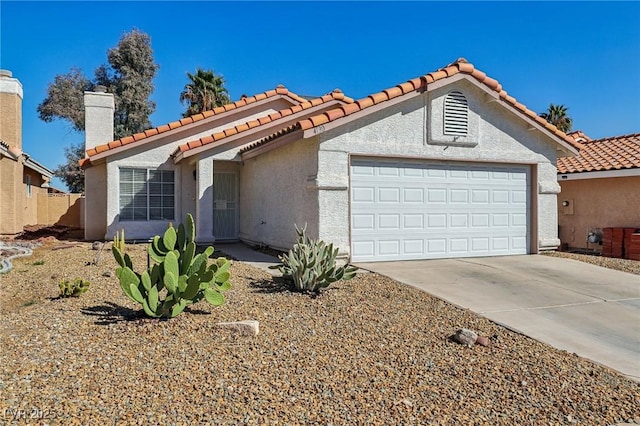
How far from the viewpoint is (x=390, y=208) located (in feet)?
34.6

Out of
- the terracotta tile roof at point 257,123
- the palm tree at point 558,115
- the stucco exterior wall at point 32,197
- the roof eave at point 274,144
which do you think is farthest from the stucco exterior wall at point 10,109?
the palm tree at point 558,115

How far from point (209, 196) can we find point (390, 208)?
A: 580cm

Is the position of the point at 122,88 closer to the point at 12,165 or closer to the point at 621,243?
the point at 12,165

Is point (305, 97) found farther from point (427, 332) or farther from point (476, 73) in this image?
point (427, 332)

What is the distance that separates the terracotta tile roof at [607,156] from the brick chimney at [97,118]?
49.8ft

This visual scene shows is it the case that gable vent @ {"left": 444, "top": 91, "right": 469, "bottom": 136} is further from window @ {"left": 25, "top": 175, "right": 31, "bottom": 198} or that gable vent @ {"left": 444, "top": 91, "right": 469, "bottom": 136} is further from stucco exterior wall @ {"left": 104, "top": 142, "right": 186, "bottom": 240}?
window @ {"left": 25, "top": 175, "right": 31, "bottom": 198}

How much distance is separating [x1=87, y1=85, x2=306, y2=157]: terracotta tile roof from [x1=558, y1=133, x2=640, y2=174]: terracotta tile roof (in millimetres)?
9507

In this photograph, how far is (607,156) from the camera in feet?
48.8

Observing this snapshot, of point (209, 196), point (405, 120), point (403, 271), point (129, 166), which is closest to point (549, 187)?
point (405, 120)

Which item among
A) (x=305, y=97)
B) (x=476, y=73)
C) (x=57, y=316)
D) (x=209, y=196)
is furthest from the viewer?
(x=305, y=97)

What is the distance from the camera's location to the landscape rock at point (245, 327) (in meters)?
5.20

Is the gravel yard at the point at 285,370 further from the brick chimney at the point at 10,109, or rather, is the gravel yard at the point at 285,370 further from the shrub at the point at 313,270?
the brick chimney at the point at 10,109

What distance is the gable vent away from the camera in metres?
11.0

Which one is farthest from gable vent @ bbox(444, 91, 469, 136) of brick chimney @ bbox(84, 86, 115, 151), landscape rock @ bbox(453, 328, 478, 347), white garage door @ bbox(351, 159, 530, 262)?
brick chimney @ bbox(84, 86, 115, 151)
